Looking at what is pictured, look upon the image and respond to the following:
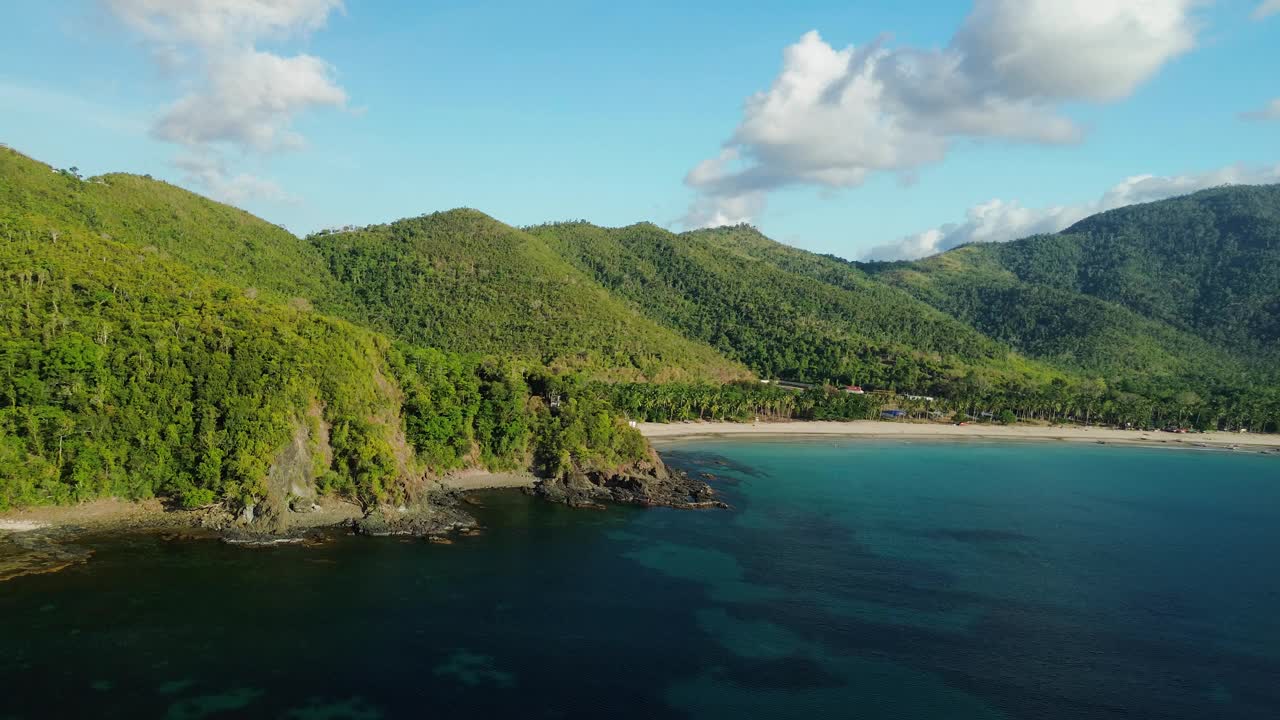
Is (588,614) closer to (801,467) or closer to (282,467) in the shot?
(282,467)

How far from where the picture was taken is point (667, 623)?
46844 mm

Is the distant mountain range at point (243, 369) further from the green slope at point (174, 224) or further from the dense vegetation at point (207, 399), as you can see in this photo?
the green slope at point (174, 224)

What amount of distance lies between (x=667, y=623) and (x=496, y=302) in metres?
113

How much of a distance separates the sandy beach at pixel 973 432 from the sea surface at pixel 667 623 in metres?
52.8

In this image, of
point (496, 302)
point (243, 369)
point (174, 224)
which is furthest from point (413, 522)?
point (174, 224)

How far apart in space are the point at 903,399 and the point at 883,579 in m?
107

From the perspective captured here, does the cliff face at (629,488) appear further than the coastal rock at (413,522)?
Yes

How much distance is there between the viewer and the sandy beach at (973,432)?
5037 inches

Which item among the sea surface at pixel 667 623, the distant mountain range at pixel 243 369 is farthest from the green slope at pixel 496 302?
the sea surface at pixel 667 623

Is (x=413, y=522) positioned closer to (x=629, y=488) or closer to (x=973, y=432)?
(x=629, y=488)

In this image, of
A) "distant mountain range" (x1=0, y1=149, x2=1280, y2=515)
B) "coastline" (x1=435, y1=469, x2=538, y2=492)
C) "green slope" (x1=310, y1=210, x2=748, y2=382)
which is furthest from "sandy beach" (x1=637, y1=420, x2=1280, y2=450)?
"coastline" (x1=435, y1=469, x2=538, y2=492)

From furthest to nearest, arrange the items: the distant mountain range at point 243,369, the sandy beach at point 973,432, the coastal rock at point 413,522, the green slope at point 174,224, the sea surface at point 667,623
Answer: the sandy beach at point 973,432 → the green slope at point 174,224 → the coastal rock at point 413,522 → the distant mountain range at point 243,369 → the sea surface at point 667,623

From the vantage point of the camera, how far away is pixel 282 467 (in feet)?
197

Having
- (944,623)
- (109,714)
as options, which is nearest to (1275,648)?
(944,623)
